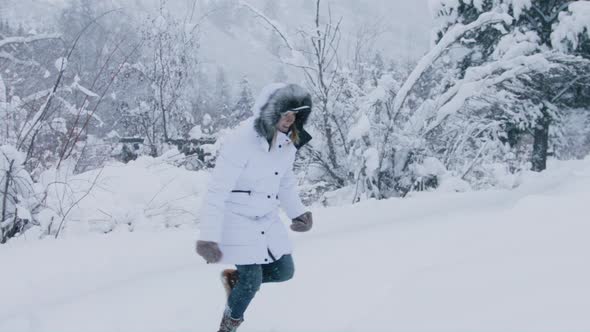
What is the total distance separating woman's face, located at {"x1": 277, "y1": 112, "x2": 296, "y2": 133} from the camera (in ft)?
7.42

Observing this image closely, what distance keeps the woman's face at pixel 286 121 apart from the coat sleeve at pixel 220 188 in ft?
0.67

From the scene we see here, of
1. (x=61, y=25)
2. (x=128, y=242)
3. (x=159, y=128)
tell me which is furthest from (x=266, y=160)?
(x=61, y=25)

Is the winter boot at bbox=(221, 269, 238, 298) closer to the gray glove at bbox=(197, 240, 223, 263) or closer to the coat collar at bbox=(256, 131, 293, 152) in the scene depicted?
the gray glove at bbox=(197, 240, 223, 263)

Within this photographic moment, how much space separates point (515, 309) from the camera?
2.32 m

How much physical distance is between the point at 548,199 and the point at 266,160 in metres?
2.79

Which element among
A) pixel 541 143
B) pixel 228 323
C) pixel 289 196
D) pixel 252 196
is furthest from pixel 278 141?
pixel 541 143

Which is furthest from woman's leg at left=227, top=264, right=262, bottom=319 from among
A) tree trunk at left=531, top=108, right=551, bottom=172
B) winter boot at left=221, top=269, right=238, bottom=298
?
tree trunk at left=531, top=108, right=551, bottom=172

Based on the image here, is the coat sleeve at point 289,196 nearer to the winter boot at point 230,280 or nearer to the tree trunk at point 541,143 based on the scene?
the winter boot at point 230,280

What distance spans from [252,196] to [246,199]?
→ 0.03m

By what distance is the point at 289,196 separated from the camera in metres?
2.64

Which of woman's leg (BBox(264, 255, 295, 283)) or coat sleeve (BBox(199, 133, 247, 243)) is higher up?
coat sleeve (BBox(199, 133, 247, 243))

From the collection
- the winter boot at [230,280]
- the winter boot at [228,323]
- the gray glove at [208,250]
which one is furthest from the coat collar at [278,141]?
the winter boot at [228,323]

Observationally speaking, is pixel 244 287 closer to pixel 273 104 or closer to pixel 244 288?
pixel 244 288

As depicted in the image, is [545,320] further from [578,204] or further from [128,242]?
[128,242]
